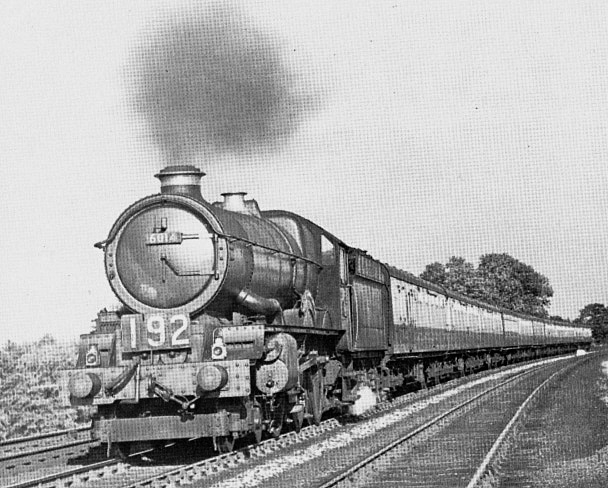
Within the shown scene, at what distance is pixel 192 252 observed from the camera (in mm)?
10906

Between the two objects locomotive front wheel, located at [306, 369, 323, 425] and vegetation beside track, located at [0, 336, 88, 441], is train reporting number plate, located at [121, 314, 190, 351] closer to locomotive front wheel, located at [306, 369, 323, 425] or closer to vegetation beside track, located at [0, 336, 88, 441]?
locomotive front wheel, located at [306, 369, 323, 425]

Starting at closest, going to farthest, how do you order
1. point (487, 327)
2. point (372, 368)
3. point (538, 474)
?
point (538, 474), point (372, 368), point (487, 327)

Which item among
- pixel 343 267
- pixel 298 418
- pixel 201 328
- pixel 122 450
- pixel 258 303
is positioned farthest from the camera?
pixel 343 267

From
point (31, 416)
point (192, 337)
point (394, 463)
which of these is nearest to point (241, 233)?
point (192, 337)

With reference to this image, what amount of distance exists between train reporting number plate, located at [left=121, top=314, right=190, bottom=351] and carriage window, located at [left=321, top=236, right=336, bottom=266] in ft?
14.1

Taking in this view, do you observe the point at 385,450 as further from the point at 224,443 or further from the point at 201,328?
the point at 201,328

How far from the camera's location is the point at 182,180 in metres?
11.4

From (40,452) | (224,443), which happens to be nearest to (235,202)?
(224,443)

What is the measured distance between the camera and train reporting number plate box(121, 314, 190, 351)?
10633 millimetres

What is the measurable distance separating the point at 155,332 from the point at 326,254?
4.45 meters

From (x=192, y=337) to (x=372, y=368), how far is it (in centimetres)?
799

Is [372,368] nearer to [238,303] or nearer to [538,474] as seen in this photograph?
[238,303]

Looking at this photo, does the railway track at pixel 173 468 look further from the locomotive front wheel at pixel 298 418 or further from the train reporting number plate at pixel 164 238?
the train reporting number plate at pixel 164 238

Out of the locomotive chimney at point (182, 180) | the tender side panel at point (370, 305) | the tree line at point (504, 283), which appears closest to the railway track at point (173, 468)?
the tender side panel at point (370, 305)
